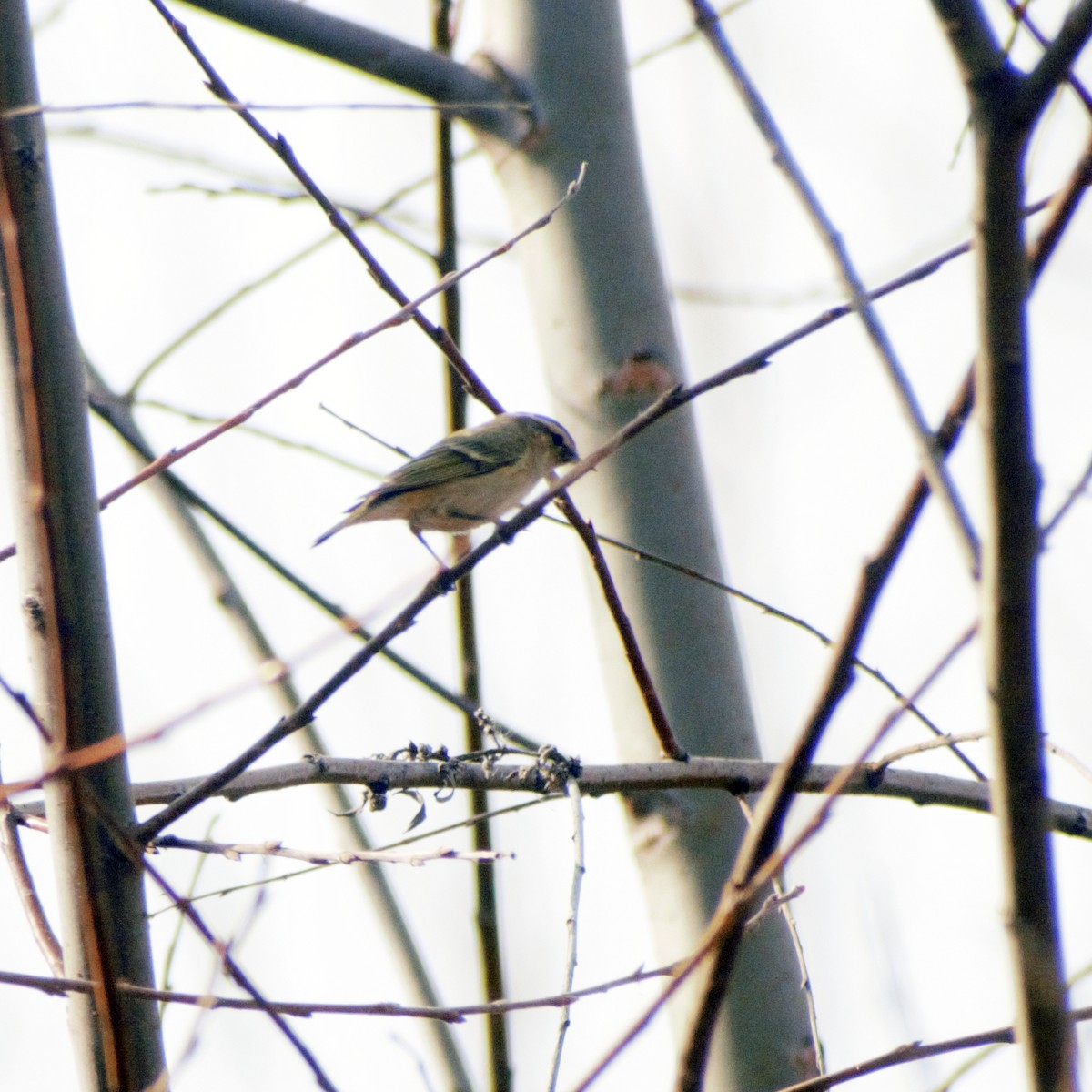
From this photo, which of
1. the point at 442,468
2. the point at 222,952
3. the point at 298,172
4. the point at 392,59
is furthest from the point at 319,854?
the point at 442,468

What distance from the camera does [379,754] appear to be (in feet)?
7.13

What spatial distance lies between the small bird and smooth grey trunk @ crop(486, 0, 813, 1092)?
1.67m

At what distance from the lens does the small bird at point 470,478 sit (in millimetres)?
4891

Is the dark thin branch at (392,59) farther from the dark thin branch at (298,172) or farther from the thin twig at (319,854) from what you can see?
the thin twig at (319,854)

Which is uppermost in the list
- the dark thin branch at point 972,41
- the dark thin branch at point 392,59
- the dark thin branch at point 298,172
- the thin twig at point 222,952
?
the dark thin branch at point 392,59

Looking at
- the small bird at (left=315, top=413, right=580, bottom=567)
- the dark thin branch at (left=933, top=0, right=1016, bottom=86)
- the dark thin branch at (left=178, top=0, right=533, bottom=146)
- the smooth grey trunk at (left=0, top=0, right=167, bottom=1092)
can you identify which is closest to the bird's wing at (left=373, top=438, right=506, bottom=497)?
the small bird at (left=315, top=413, right=580, bottom=567)

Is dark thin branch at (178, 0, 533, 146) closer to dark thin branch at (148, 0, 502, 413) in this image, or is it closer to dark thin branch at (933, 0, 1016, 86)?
dark thin branch at (148, 0, 502, 413)

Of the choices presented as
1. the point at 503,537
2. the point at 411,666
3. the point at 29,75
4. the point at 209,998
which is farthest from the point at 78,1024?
the point at 411,666

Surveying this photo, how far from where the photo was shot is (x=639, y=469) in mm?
2947

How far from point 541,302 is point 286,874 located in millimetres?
1446

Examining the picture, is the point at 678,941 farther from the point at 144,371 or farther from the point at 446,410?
the point at 144,371

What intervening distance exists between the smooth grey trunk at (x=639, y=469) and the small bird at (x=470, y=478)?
1.67 metres

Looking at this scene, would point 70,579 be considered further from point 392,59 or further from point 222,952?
point 392,59

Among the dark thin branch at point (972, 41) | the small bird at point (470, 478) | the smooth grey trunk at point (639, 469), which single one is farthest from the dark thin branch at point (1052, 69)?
the small bird at point (470, 478)
